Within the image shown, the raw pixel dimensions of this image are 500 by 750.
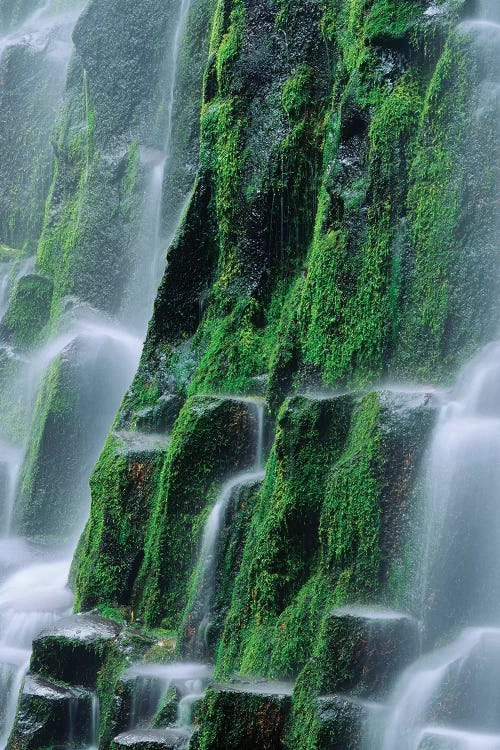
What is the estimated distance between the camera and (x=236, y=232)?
42.7 ft

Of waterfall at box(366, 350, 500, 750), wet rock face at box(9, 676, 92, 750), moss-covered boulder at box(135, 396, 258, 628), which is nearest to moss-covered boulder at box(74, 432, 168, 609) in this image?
moss-covered boulder at box(135, 396, 258, 628)

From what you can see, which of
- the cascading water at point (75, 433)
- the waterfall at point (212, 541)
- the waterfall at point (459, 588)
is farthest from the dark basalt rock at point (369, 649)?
the cascading water at point (75, 433)

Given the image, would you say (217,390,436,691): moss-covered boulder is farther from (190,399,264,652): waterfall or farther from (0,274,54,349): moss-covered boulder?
(0,274,54,349): moss-covered boulder

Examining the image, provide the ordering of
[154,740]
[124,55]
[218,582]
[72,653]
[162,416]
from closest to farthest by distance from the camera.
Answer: [154,740], [218,582], [72,653], [162,416], [124,55]

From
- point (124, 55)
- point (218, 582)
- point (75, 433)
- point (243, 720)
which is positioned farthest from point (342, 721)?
point (124, 55)

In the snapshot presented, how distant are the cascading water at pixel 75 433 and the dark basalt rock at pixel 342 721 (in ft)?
17.9

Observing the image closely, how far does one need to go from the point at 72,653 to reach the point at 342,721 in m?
4.41

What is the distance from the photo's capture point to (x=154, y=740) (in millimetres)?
8969

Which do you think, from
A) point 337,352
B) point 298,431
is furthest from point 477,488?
point 337,352

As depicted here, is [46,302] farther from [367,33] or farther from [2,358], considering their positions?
[367,33]

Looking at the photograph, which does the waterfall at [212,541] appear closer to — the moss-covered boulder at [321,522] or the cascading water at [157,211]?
the moss-covered boulder at [321,522]

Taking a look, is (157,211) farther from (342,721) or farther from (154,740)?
(342,721)

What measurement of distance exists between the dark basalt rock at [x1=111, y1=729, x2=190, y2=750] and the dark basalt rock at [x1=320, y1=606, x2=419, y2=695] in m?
1.72

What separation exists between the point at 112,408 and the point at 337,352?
23.5 ft
